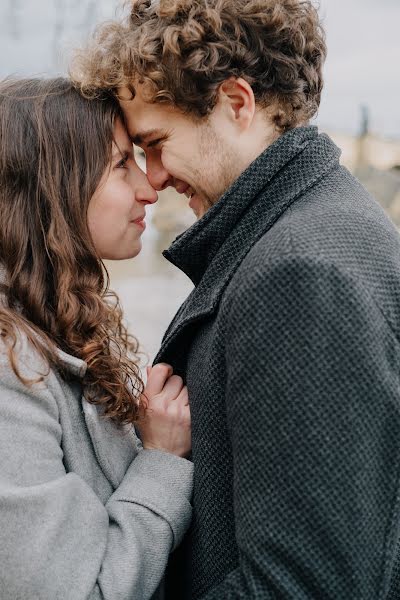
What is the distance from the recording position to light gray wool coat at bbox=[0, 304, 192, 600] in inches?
47.8

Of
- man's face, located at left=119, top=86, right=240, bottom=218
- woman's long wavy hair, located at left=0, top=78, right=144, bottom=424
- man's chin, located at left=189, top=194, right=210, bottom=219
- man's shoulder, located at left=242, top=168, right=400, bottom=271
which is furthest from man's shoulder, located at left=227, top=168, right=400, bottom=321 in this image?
woman's long wavy hair, located at left=0, top=78, right=144, bottom=424

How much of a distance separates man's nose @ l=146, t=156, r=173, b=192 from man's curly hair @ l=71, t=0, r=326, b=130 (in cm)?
21

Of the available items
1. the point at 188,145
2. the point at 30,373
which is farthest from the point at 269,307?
the point at 188,145

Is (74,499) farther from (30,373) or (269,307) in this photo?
(269,307)

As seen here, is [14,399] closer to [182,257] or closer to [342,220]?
[182,257]

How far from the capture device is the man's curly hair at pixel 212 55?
5.10ft

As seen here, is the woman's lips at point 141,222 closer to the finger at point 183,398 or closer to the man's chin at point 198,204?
the man's chin at point 198,204

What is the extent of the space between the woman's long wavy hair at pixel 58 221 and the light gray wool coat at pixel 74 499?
10cm

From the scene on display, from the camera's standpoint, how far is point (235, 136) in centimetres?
156

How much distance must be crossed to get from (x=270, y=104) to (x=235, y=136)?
13 cm

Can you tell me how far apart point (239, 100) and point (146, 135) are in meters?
0.25

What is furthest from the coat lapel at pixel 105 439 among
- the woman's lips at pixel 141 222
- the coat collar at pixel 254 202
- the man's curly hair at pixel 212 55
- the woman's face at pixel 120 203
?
the man's curly hair at pixel 212 55

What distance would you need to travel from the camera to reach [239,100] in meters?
1.58

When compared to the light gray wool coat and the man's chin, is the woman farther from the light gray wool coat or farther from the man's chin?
the man's chin
